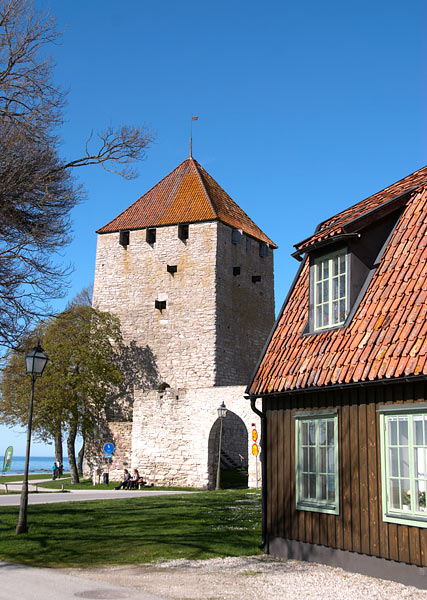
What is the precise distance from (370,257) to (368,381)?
2399 mm

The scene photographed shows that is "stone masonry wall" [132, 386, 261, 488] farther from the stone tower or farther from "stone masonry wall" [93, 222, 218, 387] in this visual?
"stone masonry wall" [93, 222, 218, 387]

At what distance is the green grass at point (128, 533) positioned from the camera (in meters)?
10.4

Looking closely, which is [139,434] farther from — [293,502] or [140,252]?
[293,502]

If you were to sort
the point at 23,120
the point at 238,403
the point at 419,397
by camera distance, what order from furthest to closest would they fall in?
the point at 238,403 < the point at 23,120 < the point at 419,397

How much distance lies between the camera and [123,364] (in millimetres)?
39312

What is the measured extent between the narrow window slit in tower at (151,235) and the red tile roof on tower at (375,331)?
28.6 m

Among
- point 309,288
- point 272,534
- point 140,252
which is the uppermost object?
point 140,252

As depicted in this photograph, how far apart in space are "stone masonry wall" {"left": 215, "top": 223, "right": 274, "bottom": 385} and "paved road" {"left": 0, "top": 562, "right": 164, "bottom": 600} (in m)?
28.0

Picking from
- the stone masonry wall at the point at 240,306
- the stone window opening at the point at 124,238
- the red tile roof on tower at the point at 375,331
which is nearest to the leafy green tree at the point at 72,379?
the stone window opening at the point at 124,238

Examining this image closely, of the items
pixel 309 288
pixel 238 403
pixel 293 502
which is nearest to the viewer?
pixel 293 502

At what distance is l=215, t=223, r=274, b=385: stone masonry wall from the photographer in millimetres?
37809

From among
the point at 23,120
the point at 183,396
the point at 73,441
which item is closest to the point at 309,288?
the point at 23,120

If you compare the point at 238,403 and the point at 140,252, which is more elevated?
the point at 140,252

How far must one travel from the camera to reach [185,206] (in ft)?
130
